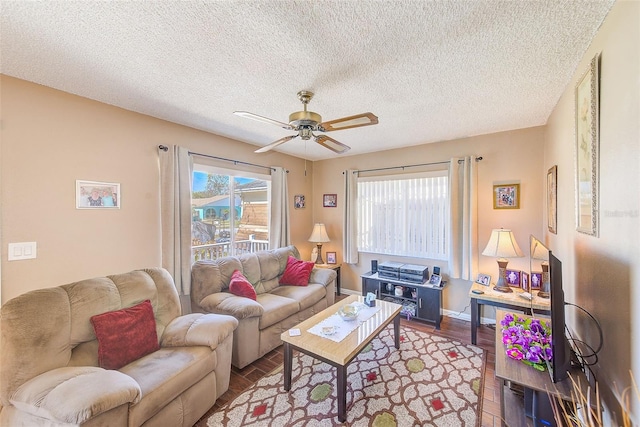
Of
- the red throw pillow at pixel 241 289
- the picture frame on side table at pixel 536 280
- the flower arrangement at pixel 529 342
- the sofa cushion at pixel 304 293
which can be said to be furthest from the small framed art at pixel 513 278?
the red throw pillow at pixel 241 289

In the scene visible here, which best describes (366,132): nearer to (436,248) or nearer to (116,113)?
(436,248)

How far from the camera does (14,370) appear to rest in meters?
1.42

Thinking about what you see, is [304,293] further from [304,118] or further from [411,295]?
[304,118]

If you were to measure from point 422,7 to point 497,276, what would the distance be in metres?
3.28

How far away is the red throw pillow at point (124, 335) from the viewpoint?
1700mm

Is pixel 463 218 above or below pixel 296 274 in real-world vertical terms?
above

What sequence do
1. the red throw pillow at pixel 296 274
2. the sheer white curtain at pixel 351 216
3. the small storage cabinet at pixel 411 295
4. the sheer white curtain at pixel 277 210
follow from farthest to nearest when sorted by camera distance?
the sheer white curtain at pixel 351 216
the sheer white curtain at pixel 277 210
the red throw pillow at pixel 296 274
the small storage cabinet at pixel 411 295

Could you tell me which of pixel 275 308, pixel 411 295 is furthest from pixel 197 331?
pixel 411 295

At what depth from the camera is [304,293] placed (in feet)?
10.6

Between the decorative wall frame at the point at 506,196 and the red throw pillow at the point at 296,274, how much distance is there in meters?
2.62

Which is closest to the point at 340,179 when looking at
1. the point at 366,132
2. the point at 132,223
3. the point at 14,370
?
the point at 366,132

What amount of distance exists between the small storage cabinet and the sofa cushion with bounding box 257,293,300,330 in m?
1.34

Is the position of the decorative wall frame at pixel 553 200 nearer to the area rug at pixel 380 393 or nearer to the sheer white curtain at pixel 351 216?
the area rug at pixel 380 393

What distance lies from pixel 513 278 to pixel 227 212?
3.75 metres
